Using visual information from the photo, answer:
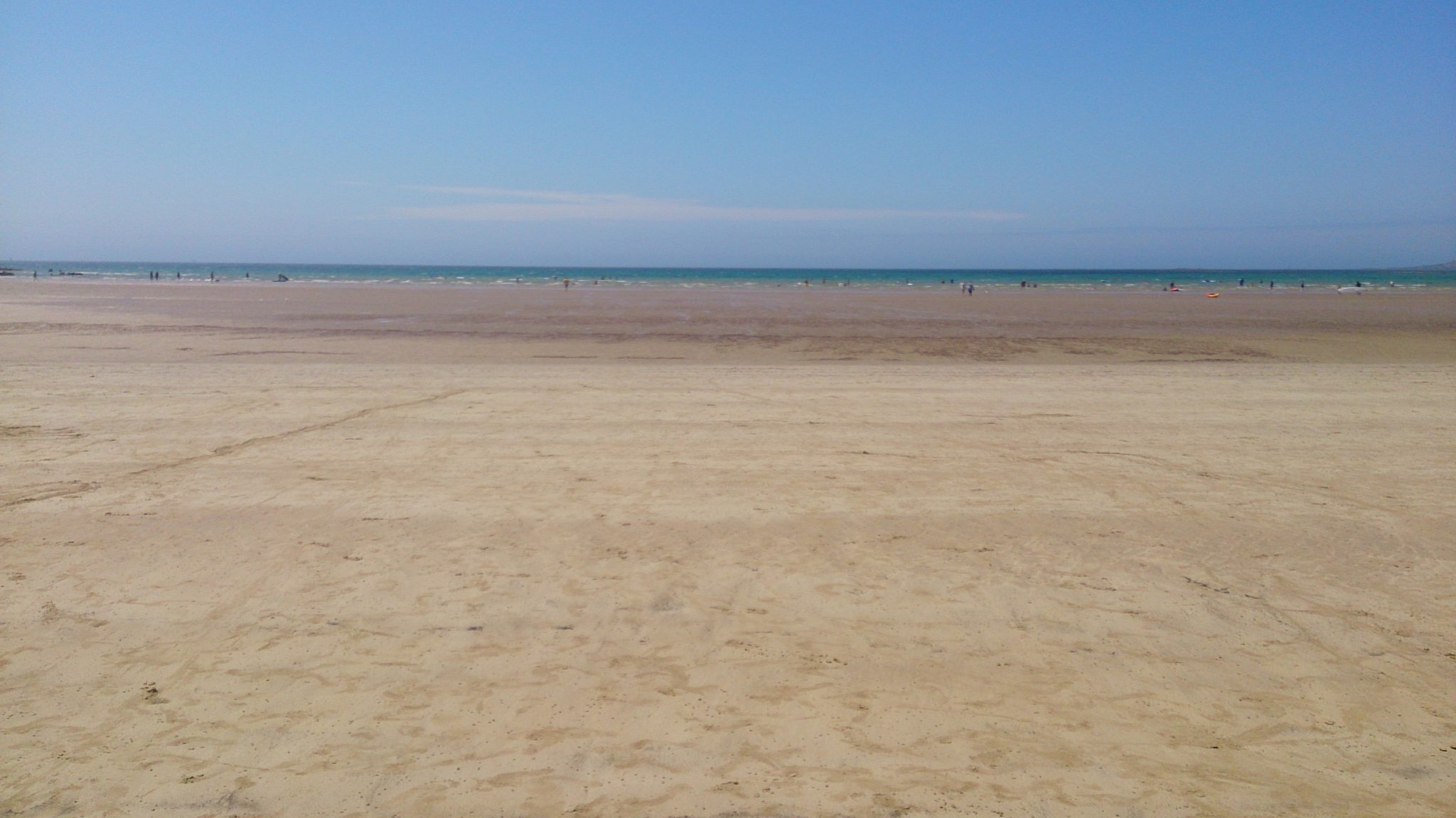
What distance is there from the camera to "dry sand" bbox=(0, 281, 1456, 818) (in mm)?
3793

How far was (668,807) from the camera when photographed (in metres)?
3.55

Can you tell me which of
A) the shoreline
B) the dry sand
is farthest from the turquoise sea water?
the dry sand

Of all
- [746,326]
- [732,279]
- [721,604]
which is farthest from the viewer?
[732,279]

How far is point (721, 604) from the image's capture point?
5453 millimetres

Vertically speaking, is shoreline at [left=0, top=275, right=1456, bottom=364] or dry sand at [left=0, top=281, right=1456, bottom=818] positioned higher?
shoreline at [left=0, top=275, right=1456, bottom=364]

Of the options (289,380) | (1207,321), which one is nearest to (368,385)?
(289,380)

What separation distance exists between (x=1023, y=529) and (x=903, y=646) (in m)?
2.31

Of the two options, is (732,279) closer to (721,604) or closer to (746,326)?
(746,326)

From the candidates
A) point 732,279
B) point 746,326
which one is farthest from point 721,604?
point 732,279

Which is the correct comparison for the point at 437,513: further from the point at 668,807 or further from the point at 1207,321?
the point at 1207,321

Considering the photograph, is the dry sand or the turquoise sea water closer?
the dry sand

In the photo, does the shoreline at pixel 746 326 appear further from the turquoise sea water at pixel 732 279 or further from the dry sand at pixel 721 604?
the turquoise sea water at pixel 732 279

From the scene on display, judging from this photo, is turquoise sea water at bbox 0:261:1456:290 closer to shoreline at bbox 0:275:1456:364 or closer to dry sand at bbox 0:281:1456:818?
shoreline at bbox 0:275:1456:364

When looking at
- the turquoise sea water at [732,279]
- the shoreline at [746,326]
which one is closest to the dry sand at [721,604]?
the shoreline at [746,326]
